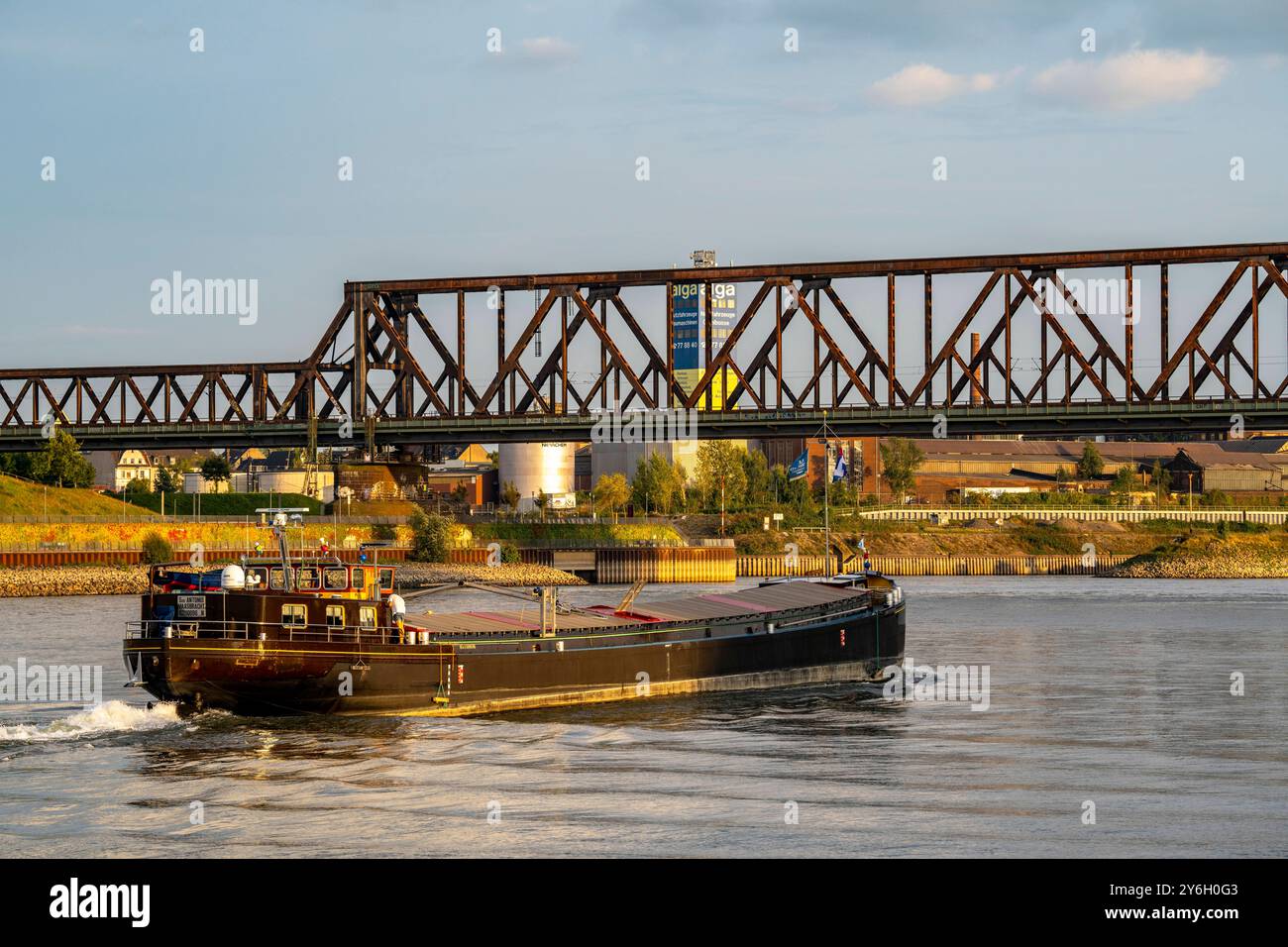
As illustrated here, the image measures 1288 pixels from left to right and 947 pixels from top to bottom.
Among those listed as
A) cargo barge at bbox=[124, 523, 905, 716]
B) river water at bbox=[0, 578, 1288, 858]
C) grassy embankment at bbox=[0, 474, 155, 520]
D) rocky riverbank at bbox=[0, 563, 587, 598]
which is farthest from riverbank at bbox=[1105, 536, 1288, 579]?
cargo barge at bbox=[124, 523, 905, 716]

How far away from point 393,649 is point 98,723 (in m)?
8.11

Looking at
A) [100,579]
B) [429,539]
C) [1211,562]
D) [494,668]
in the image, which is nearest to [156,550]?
[100,579]

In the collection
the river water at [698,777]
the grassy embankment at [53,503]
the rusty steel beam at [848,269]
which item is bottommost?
the river water at [698,777]

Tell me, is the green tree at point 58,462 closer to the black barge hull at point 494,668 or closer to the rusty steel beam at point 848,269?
the rusty steel beam at point 848,269

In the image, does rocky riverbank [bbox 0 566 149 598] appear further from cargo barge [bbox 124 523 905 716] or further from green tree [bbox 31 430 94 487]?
cargo barge [bbox 124 523 905 716]

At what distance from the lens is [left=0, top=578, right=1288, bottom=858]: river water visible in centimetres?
2953

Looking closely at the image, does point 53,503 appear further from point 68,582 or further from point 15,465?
point 68,582

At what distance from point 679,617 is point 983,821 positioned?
2594cm

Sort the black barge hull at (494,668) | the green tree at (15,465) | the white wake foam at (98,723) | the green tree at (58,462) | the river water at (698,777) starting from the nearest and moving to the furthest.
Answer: the river water at (698,777) < the white wake foam at (98,723) < the black barge hull at (494,668) < the green tree at (58,462) < the green tree at (15,465)

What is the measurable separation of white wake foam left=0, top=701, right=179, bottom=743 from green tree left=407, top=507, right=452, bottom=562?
88465 millimetres

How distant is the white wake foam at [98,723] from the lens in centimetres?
4103

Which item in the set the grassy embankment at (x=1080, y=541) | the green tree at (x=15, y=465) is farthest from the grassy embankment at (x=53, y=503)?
the grassy embankment at (x=1080, y=541)

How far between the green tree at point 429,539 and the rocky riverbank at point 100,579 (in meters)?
3.64

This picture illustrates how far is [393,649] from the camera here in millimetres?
44969
